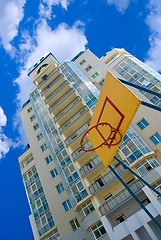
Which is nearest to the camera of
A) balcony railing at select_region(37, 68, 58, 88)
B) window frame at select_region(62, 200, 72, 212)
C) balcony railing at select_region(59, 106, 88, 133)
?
window frame at select_region(62, 200, 72, 212)

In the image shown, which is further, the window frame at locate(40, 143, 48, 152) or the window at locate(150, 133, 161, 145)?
the window frame at locate(40, 143, 48, 152)

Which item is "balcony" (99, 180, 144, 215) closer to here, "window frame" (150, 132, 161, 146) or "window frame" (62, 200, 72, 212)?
"window frame" (150, 132, 161, 146)

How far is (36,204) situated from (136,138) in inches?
618

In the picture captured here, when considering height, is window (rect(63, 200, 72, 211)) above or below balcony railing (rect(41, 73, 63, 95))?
below

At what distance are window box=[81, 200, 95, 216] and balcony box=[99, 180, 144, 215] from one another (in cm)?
112

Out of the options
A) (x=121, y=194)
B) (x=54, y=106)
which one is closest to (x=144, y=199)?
(x=121, y=194)

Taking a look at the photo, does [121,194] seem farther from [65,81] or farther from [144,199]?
[65,81]

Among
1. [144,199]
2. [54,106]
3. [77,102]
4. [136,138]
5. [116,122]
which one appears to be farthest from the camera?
[54,106]

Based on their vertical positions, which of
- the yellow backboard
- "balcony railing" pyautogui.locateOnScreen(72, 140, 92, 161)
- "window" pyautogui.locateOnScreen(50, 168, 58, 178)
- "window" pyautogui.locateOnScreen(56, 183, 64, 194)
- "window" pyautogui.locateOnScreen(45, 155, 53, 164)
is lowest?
the yellow backboard

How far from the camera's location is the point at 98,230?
17.9 meters

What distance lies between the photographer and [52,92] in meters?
33.2

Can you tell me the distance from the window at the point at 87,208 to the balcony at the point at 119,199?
1118mm

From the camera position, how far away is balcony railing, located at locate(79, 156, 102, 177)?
21300 millimetres

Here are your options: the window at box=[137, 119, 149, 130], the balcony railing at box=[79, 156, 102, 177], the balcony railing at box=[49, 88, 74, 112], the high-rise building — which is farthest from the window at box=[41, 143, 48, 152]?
the window at box=[137, 119, 149, 130]
